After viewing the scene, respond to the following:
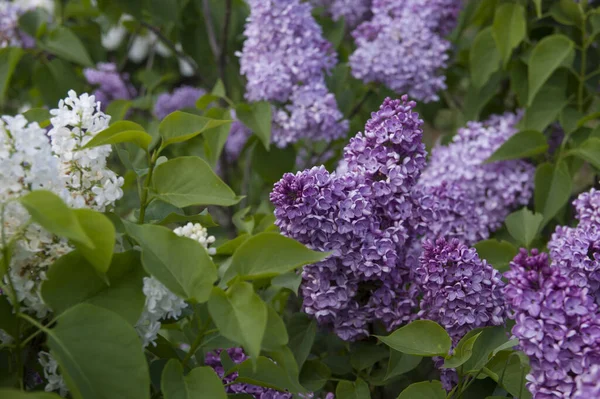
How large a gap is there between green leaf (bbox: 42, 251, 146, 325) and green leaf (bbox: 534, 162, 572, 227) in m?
1.15

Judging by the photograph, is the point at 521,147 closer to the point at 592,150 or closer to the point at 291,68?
the point at 592,150

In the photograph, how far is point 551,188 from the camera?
1.79 metres

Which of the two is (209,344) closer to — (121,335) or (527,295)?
(121,335)

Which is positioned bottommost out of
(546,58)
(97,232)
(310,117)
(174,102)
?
(174,102)

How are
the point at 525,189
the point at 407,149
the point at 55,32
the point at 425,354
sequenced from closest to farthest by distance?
the point at 425,354 → the point at 407,149 → the point at 525,189 → the point at 55,32

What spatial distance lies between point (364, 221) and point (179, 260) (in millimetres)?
336

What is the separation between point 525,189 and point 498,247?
1.67ft

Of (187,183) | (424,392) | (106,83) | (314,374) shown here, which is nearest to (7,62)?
(106,83)

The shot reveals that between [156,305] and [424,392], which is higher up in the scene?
[156,305]

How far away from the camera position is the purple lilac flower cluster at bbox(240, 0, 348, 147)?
175 cm

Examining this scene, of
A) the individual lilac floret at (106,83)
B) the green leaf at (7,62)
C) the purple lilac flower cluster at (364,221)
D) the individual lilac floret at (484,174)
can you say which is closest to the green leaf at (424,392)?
the purple lilac flower cluster at (364,221)

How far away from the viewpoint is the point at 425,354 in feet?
3.44

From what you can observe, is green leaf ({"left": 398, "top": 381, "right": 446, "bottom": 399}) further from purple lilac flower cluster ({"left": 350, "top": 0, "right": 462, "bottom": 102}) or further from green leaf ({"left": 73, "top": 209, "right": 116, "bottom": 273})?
purple lilac flower cluster ({"left": 350, "top": 0, "right": 462, "bottom": 102})

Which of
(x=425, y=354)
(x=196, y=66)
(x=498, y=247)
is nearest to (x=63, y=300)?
(x=425, y=354)
